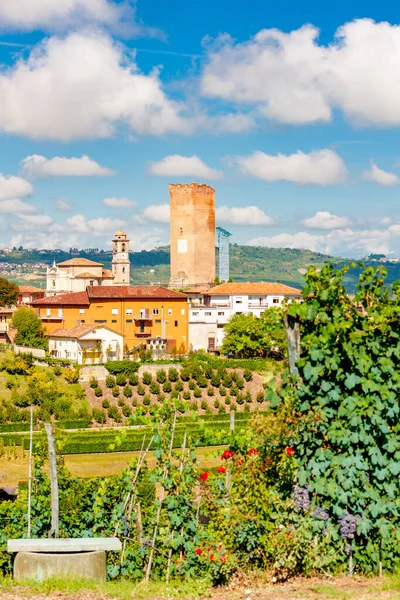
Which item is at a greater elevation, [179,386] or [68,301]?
[68,301]

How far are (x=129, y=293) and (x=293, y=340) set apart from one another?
175ft

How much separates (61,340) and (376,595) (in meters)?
48.9

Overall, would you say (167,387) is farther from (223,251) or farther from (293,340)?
(223,251)

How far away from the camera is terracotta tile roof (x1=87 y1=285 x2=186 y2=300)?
62.3m

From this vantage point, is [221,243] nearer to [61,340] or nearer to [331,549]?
[61,340]

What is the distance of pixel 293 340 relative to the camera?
34.1ft

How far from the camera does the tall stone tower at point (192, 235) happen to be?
9275cm

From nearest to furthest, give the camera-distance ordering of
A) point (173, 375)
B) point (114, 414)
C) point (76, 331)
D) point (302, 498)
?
point (302, 498)
point (114, 414)
point (173, 375)
point (76, 331)

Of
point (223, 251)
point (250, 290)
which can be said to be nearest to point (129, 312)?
point (250, 290)

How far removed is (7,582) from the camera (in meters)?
9.94

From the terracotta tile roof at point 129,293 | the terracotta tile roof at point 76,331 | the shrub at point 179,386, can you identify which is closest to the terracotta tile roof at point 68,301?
the terracotta tile roof at point 129,293

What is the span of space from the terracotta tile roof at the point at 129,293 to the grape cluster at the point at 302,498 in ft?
172

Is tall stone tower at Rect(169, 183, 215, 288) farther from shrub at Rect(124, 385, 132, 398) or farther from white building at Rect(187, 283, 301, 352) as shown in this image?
shrub at Rect(124, 385, 132, 398)

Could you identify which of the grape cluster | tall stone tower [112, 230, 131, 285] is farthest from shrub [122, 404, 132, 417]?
tall stone tower [112, 230, 131, 285]
